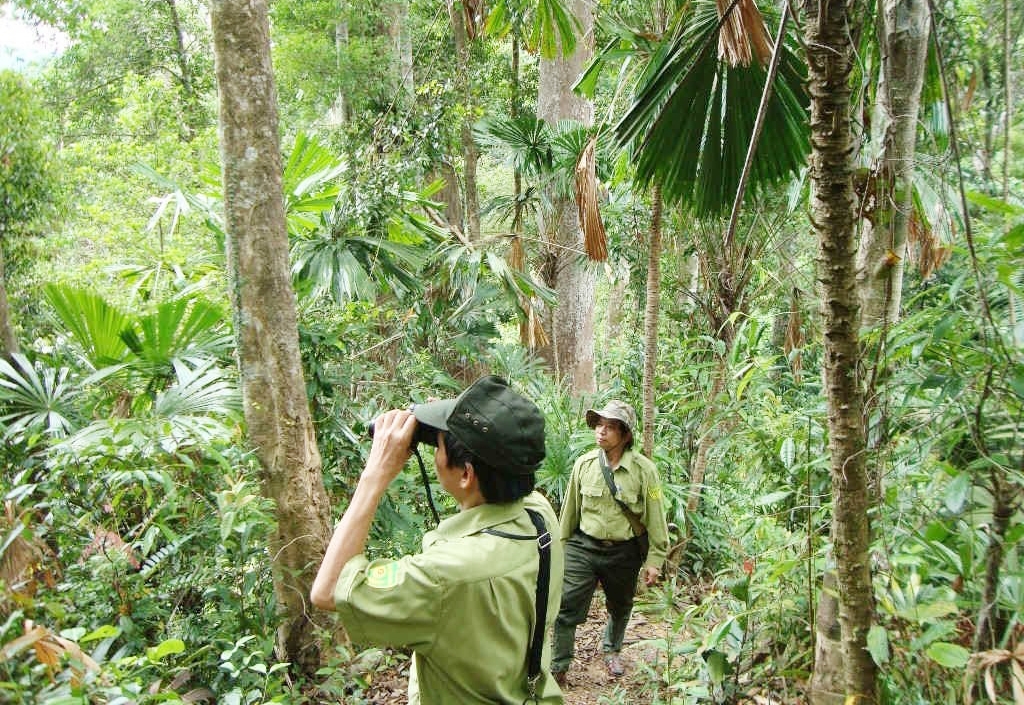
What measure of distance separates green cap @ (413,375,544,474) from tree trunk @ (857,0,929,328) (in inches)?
63.1

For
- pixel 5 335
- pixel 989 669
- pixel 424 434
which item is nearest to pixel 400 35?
pixel 5 335

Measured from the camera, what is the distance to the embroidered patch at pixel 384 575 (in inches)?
64.4

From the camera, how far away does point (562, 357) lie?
9570mm

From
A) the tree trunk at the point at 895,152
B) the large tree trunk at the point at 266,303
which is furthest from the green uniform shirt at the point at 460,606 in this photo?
the large tree trunk at the point at 266,303

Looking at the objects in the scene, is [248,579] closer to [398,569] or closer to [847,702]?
[398,569]

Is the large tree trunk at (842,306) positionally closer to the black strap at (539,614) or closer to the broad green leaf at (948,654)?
the broad green leaf at (948,654)

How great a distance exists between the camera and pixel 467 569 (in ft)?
5.59

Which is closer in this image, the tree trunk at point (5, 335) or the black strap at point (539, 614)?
the black strap at point (539, 614)

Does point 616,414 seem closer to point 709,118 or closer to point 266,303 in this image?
point 709,118

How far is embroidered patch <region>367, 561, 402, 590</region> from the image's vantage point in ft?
5.37

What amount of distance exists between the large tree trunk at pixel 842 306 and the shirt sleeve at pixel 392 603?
1421 millimetres

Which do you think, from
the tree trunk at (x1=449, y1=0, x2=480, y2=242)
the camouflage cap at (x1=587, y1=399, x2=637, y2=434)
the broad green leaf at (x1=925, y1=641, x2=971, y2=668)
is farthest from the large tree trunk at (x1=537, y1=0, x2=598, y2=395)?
the broad green leaf at (x1=925, y1=641, x2=971, y2=668)

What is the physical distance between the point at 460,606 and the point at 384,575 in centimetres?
20

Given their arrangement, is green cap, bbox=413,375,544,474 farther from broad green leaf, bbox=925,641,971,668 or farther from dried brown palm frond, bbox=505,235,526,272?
dried brown palm frond, bbox=505,235,526,272
